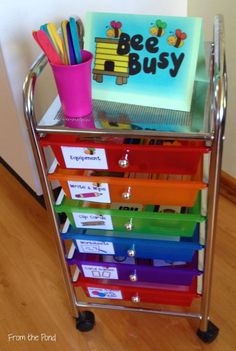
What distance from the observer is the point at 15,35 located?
42.6 inches

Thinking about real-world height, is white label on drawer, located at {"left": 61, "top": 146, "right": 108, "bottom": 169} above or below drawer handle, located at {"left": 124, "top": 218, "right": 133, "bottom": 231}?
above

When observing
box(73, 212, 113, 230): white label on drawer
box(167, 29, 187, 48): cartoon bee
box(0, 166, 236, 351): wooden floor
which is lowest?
box(0, 166, 236, 351): wooden floor

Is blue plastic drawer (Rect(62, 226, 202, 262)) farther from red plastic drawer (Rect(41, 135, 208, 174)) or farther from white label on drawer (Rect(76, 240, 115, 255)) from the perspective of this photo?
red plastic drawer (Rect(41, 135, 208, 174))

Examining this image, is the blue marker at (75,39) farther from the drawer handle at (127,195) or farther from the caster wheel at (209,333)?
the caster wheel at (209,333)

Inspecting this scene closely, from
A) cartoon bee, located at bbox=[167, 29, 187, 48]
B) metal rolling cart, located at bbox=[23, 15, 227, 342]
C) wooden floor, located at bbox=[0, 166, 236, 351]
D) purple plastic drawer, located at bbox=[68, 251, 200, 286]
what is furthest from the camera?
wooden floor, located at bbox=[0, 166, 236, 351]

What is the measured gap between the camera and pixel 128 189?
805 millimetres

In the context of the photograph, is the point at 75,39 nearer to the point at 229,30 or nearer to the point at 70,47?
the point at 70,47

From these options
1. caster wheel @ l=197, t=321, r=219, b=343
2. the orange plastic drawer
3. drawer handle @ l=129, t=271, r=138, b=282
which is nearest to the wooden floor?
caster wheel @ l=197, t=321, r=219, b=343

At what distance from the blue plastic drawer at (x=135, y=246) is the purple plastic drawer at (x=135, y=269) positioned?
0.03 m

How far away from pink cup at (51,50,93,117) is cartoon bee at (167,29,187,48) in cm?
17

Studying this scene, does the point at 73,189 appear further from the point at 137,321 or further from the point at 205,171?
the point at 137,321

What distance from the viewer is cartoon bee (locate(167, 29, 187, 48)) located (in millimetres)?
760

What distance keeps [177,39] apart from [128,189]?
32 centimetres

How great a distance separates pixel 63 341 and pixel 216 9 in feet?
3.73
